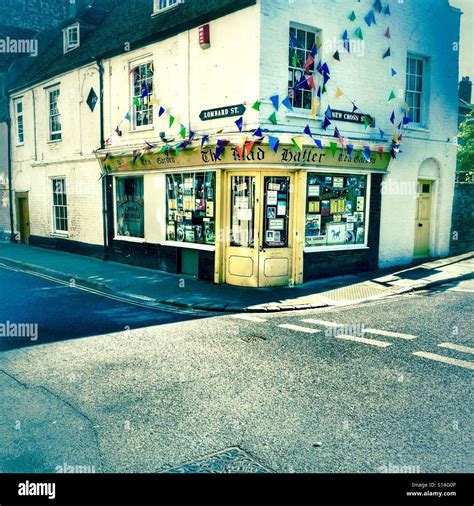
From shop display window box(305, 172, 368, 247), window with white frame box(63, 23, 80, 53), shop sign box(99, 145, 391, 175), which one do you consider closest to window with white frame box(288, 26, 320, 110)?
shop sign box(99, 145, 391, 175)

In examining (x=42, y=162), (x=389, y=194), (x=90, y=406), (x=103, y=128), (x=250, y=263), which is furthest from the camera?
(x=42, y=162)

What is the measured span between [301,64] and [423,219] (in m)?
7.01

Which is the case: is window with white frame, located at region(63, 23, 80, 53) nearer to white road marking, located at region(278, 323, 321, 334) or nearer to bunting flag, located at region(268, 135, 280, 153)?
bunting flag, located at region(268, 135, 280, 153)

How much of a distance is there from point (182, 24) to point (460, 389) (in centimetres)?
1109

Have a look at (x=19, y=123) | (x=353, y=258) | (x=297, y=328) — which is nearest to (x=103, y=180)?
(x=19, y=123)

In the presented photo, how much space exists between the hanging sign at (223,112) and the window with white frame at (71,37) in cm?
973

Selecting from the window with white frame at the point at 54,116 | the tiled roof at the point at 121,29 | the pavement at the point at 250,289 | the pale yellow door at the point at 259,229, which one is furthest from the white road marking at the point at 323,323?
the window with white frame at the point at 54,116

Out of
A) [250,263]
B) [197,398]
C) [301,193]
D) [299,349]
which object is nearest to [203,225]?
[250,263]

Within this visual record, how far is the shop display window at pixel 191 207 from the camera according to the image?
12.4m

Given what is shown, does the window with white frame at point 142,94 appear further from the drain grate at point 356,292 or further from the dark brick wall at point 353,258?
the drain grate at point 356,292

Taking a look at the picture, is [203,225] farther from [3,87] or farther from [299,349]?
[3,87]

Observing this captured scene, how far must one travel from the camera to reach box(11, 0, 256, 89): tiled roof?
1183cm

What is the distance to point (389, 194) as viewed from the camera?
1363cm

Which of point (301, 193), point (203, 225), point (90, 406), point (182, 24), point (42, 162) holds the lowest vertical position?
point (90, 406)
